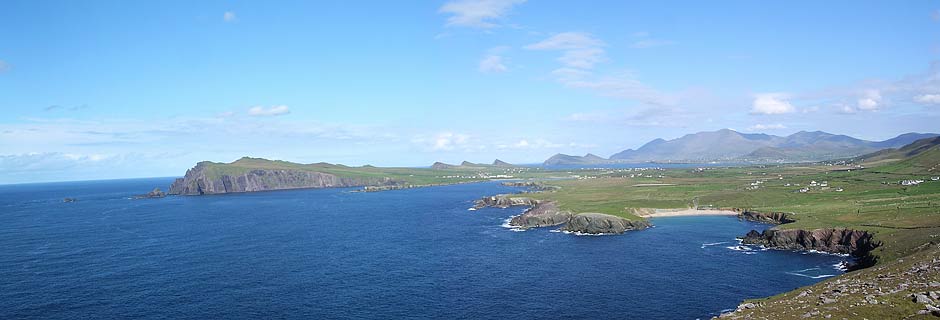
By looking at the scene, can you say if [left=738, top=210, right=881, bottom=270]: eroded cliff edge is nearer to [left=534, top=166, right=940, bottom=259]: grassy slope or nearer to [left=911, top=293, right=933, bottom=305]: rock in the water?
[left=534, top=166, right=940, bottom=259]: grassy slope

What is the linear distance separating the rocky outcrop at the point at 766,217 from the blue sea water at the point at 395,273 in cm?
696

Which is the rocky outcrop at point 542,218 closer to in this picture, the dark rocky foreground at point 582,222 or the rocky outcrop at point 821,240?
the dark rocky foreground at point 582,222

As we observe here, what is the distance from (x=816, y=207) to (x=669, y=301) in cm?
10391

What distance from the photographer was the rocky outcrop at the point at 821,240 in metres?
105

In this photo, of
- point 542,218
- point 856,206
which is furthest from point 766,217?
point 542,218

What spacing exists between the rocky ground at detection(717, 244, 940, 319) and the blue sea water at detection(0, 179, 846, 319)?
12578mm

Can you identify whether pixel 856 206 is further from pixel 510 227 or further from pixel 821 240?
pixel 510 227

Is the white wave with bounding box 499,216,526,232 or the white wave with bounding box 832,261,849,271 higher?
the white wave with bounding box 499,216,526,232

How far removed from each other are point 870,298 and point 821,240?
229 feet

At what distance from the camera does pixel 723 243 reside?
12431 centimetres

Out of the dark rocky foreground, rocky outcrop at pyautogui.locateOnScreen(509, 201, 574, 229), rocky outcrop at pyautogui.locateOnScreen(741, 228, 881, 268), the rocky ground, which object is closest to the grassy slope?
rocky outcrop at pyautogui.locateOnScreen(741, 228, 881, 268)

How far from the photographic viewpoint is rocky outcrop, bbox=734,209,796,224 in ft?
492

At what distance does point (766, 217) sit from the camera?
15912 centimetres

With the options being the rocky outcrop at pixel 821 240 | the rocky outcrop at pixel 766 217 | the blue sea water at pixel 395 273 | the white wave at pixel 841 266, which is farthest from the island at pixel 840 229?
the blue sea water at pixel 395 273
